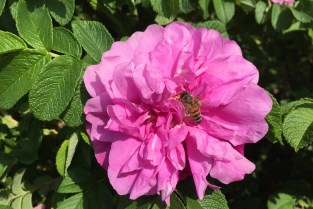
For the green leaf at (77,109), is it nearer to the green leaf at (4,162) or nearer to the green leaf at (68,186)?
the green leaf at (68,186)

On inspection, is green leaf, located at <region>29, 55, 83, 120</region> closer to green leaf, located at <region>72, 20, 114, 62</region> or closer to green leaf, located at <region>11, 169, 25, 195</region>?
green leaf, located at <region>72, 20, 114, 62</region>

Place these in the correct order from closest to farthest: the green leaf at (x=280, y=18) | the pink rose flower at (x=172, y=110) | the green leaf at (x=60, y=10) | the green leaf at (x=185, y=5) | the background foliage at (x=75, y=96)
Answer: the pink rose flower at (x=172, y=110), the background foliage at (x=75, y=96), the green leaf at (x=60, y=10), the green leaf at (x=185, y=5), the green leaf at (x=280, y=18)

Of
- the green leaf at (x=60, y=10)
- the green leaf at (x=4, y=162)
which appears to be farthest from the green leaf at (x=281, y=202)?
the green leaf at (x=60, y=10)

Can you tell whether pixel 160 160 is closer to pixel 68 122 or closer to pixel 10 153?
pixel 68 122

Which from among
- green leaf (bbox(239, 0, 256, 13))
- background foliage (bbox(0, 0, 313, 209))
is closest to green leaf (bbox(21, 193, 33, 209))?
background foliage (bbox(0, 0, 313, 209))

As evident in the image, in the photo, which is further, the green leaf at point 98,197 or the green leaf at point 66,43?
the green leaf at point 98,197

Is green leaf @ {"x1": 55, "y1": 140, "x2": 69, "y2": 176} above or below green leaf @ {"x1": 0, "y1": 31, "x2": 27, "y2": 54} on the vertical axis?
below

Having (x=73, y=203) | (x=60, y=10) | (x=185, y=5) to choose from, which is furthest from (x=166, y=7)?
(x=73, y=203)
